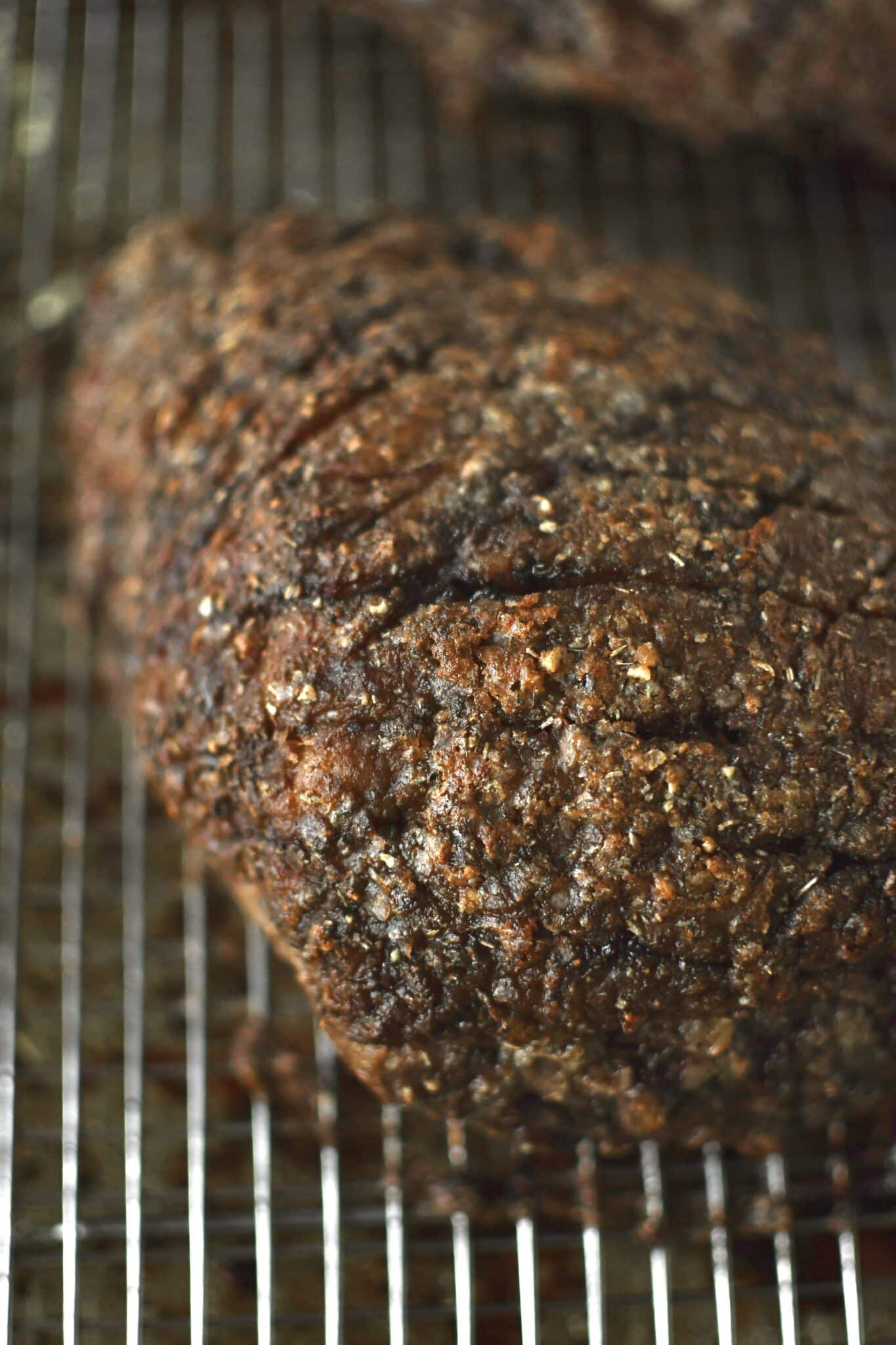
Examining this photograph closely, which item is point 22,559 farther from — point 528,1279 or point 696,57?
point 696,57

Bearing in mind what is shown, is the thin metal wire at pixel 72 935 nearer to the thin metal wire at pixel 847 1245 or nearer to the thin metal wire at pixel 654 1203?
the thin metal wire at pixel 654 1203

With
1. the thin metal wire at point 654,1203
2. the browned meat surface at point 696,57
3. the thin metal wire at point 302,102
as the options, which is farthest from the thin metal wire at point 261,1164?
the browned meat surface at point 696,57

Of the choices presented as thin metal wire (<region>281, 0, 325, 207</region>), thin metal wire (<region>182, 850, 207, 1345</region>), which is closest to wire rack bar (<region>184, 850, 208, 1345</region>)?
thin metal wire (<region>182, 850, 207, 1345</region>)

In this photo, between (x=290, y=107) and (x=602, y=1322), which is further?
(x=290, y=107)

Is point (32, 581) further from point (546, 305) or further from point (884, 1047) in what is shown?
point (884, 1047)

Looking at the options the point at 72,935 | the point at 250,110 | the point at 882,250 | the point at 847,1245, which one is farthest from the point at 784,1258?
the point at 250,110

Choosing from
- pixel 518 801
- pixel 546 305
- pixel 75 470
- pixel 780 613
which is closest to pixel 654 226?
pixel 546 305
